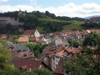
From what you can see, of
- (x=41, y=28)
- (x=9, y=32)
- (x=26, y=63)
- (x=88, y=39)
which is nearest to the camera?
(x=26, y=63)

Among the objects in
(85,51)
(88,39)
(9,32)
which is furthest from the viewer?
(9,32)

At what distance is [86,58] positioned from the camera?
4.86 m

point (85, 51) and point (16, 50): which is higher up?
point (85, 51)

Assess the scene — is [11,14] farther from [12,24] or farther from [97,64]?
[97,64]

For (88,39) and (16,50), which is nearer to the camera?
(16,50)

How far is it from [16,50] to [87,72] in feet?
88.6

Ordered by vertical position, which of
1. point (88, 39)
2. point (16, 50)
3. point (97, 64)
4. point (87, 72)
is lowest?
point (16, 50)

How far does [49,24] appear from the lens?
235 feet

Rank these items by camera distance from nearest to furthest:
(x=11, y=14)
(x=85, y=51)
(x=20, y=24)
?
(x=85, y=51)
(x=20, y=24)
(x=11, y=14)

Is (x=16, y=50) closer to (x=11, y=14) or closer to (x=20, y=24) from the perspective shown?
(x=20, y=24)

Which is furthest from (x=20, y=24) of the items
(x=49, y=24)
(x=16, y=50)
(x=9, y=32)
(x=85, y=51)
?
(x=85, y=51)

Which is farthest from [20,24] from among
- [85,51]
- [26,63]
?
[85,51]

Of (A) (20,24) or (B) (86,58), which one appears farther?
(A) (20,24)

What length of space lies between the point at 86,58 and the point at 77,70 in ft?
2.04
